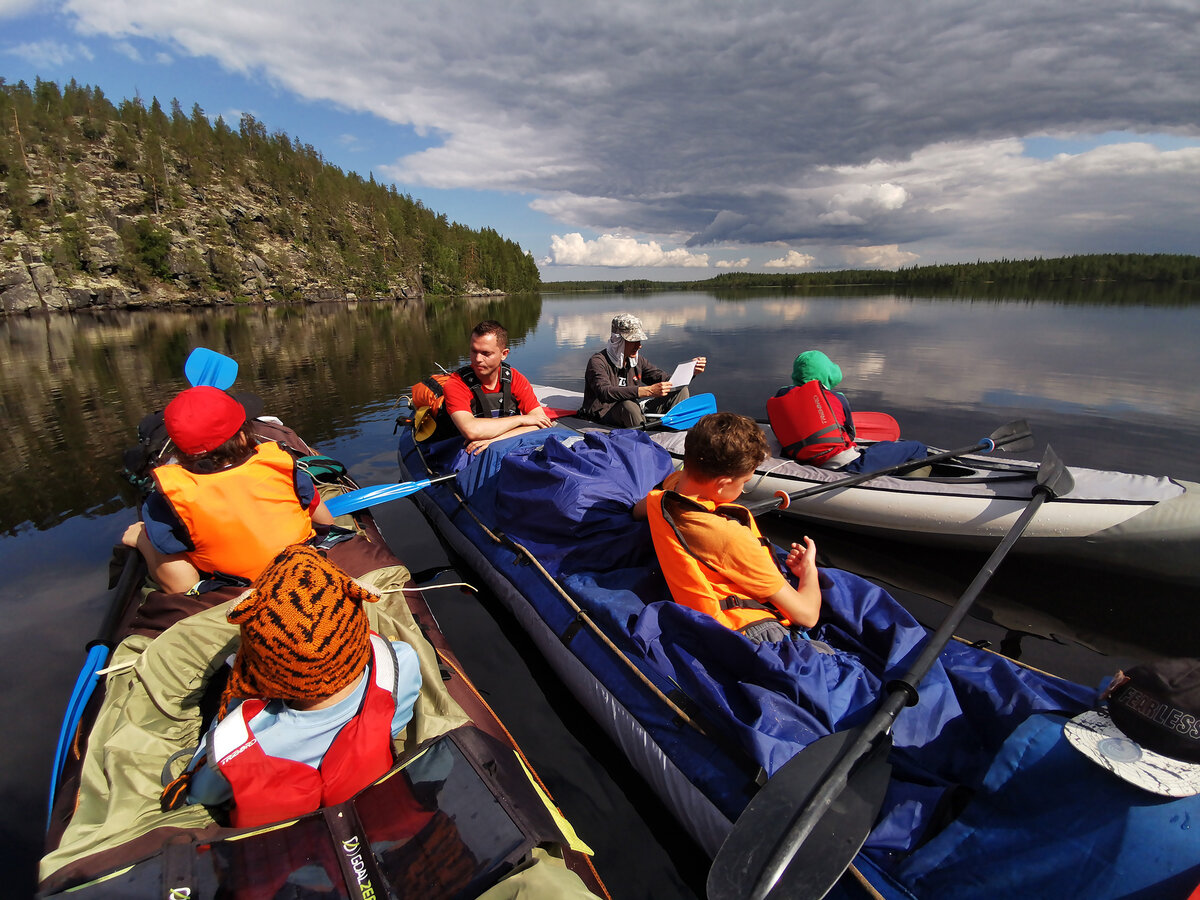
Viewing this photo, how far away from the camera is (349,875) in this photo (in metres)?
1.74

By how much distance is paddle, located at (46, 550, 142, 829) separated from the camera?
243cm

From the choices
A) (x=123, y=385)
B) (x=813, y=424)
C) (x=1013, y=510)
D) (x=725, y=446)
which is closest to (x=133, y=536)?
(x=725, y=446)

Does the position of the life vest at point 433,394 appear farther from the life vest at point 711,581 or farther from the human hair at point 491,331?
the life vest at point 711,581

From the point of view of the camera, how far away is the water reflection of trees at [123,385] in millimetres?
7734

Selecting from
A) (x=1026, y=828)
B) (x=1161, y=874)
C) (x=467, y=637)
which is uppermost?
(x=1161, y=874)

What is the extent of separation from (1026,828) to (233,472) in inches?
147

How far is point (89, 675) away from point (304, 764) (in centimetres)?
192

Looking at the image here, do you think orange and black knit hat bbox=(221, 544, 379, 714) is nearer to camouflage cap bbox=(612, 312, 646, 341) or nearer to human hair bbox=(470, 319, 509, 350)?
human hair bbox=(470, 319, 509, 350)

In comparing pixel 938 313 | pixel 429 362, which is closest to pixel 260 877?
pixel 429 362

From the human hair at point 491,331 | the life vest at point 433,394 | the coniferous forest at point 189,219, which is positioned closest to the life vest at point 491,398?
the life vest at point 433,394

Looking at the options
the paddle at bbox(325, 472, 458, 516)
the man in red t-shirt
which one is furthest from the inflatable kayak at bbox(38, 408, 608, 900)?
the man in red t-shirt

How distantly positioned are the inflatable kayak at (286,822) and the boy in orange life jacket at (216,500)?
40 centimetres

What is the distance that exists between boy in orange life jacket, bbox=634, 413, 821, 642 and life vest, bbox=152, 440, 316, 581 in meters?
2.24

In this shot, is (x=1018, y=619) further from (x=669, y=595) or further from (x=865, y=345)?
(x=865, y=345)
